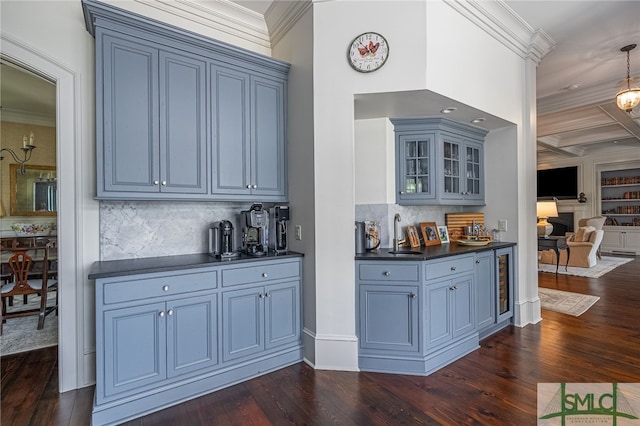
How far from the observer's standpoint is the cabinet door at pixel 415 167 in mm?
3350

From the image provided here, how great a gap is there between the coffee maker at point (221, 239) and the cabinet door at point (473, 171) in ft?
8.64

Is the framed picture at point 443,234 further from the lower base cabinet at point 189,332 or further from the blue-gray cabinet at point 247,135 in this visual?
the blue-gray cabinet at point 247,135

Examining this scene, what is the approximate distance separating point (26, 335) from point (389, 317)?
3.76 m

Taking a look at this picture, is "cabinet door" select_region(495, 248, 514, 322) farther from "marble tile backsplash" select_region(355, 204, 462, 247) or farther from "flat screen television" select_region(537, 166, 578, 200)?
"flat screen television" select_region(537, 166, 578, 200)

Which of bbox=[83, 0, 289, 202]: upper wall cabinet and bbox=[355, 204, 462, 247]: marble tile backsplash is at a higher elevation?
bbox=[83, 0, 289, 202]: upper wall cabinet

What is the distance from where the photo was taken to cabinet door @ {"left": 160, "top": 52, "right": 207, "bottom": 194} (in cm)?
239

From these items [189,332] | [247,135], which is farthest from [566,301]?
[189,332]

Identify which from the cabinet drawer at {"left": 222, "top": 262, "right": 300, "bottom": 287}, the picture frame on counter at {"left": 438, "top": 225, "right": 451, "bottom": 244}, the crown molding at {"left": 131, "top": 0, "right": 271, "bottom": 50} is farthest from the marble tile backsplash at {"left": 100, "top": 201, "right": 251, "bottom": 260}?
the picture frame on counter at {"left": 438, "top": 225, "right": 451, "bottom": 244}

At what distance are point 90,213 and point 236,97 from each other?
144cm

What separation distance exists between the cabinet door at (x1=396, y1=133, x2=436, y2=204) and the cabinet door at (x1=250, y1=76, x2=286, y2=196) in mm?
1236

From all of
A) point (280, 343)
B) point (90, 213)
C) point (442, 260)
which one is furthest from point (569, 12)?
point (90, 213)

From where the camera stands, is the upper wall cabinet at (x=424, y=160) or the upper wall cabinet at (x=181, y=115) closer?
the upper wall cabinet at (x=181, y=115)

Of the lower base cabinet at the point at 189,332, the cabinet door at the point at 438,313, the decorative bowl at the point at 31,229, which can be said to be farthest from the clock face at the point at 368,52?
the decorative bowl at the point at 31,229

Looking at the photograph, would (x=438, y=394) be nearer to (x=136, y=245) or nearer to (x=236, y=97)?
(x=136, y=245)
